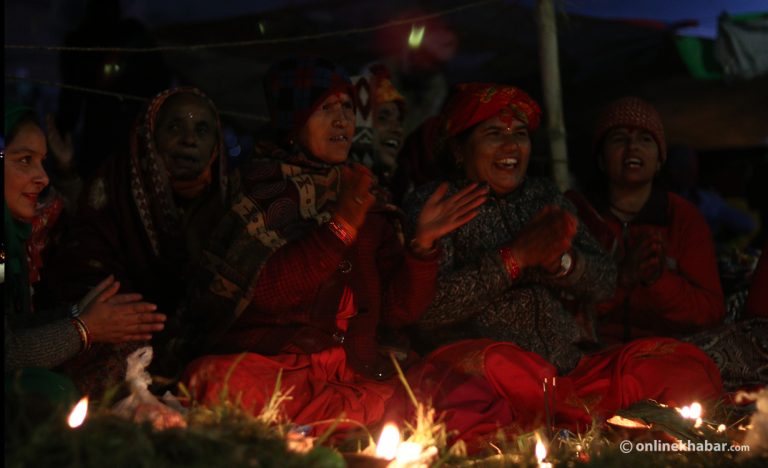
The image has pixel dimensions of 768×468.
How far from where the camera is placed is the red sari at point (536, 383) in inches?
148

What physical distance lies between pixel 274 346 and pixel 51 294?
3.91 ft

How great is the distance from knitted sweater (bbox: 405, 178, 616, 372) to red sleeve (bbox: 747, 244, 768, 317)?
100 centimetres

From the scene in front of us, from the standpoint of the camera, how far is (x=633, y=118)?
501 centimetres

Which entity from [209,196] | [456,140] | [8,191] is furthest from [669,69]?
[8,191]

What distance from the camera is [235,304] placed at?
12.4ft

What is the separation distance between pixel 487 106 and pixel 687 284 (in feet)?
5.16

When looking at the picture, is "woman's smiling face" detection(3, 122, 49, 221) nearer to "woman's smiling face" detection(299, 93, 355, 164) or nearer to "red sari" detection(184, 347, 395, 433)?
"red sari" detection(184, 347, 395, 433)

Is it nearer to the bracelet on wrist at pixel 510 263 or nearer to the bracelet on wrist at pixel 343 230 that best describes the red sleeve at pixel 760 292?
the bracelet on wrist at pixel 510 263

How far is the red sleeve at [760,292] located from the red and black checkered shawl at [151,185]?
124 inches

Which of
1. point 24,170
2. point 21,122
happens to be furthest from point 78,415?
point 21,122

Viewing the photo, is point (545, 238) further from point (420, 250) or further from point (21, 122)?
point (21, 122)

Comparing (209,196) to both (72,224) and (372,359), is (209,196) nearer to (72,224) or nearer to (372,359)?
(72,224)

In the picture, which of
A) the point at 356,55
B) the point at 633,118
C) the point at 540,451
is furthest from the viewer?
the point at 356,55

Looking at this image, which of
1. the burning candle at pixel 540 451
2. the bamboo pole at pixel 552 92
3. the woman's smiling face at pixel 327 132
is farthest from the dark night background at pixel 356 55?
the burning candle at pixel 540 451
